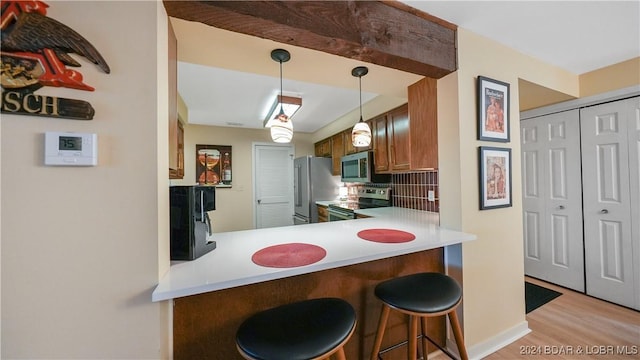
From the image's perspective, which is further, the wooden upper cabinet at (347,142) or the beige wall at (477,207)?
the wooden upper cabinet at (347,142)

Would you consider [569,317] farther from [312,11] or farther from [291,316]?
[312,11]

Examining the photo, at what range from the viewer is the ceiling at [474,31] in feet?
4.26

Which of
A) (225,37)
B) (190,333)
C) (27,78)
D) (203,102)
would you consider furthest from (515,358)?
(203,102)

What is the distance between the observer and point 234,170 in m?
4.34

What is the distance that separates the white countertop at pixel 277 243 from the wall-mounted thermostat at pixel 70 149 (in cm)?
51

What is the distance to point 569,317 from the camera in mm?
1942

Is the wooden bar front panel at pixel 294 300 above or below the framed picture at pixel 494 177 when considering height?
below

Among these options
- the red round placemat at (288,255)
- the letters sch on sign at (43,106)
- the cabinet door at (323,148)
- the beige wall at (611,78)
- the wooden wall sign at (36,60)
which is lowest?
the red round placemat at (288,255)

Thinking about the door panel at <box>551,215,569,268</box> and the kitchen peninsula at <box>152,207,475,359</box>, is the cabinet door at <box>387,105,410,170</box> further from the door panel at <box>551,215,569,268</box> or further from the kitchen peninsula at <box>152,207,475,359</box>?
the door panel at <box>551,215,569,268</box>

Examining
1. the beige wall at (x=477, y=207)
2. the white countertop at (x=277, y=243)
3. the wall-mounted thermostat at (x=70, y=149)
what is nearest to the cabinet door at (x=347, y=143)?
the white countertop at (x=277, y=243)

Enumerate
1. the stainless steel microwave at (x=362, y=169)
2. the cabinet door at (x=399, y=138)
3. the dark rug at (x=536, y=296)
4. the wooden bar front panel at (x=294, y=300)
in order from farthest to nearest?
the stainless steel microwave at (x=362, y=169), the cabinet door at (x=399, y=138), the dark rug at (x=536, y=296), the wooden bar front panel at (x=294, y=300)

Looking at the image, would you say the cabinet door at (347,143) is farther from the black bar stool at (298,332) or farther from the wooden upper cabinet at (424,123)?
the black bar stool at (298,332)

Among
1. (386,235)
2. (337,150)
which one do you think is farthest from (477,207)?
(337,150)

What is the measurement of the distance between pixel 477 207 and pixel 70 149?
2095 mm
